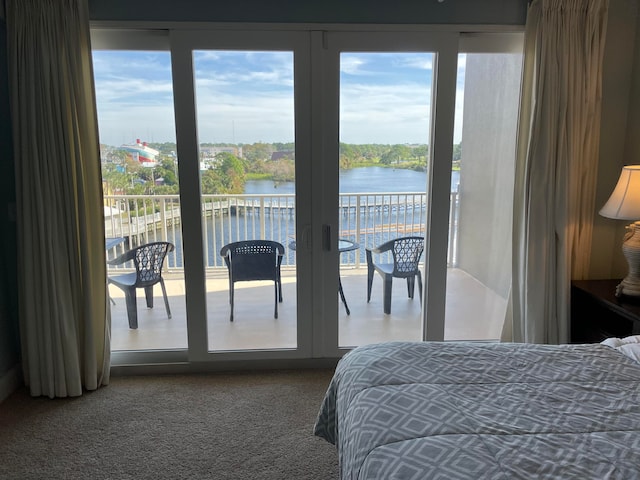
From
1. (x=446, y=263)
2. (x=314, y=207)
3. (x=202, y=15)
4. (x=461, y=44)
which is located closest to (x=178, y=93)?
(x=202, y=15)

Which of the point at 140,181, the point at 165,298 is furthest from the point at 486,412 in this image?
the point at 140,181

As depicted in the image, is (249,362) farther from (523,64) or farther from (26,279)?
(523,64)

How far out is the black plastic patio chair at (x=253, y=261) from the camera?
3018 millimetres

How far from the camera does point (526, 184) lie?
2.74 m

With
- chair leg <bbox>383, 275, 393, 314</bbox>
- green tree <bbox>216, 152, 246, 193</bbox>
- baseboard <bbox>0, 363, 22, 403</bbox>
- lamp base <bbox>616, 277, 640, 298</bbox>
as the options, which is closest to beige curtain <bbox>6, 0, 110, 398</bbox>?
baseboard <bbox>0, 363, 22, 403</bbox>

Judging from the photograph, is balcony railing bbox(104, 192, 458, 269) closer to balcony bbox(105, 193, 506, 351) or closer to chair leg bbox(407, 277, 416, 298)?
balcony bbox(105, 193, 506, 351)

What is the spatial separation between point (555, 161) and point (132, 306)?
2926mm

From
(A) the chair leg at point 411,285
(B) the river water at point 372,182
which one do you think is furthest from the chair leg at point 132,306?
(A) the chair leg at point 411,285

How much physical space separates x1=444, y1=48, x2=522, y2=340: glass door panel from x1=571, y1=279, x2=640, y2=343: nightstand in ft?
1.45

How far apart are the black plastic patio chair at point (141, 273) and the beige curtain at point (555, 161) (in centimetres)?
236

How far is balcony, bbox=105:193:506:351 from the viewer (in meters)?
2.95

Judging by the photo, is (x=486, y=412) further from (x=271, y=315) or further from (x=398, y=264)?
(x=271, y=315)

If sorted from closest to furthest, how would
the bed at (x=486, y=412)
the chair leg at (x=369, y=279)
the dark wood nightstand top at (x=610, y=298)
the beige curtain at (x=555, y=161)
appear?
the bed at (x=486, y=412), the dark wood nightstand top at (x=610, y=298), the beige curtain at (x=555, y=161), the chair leg at (x=369, y=279)

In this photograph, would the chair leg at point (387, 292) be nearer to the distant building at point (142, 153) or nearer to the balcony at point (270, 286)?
the balcony at point (270, 286)
